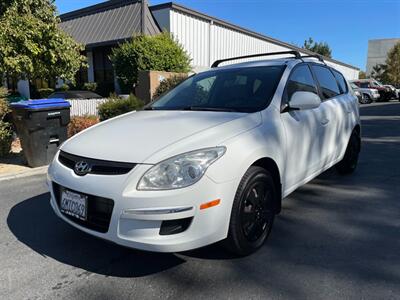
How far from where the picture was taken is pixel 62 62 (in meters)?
8.92

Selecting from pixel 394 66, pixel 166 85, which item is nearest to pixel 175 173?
pixel 166 85

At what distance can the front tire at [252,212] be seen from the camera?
2.76 metres

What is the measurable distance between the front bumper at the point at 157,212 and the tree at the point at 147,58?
11574mm

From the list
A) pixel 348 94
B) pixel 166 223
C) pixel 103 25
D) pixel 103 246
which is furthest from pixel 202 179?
pixel 103 25

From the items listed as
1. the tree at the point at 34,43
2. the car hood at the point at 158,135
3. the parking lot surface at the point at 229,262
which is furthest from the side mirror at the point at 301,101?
the tree at the point at 34,43

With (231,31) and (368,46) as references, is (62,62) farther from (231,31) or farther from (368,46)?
(368,46)

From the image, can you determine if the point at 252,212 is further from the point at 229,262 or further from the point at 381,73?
the point at 381,73

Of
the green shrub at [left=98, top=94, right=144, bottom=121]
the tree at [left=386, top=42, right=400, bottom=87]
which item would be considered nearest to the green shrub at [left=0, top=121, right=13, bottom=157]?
the green shrub at [left=98, top=94, right=144, bottom=121]

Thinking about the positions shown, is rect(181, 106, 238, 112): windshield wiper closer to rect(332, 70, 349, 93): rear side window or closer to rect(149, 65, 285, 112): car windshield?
rect(149, 65, 285, 112): car windshield

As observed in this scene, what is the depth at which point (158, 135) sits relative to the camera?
2.87 meters

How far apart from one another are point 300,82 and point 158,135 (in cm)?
197

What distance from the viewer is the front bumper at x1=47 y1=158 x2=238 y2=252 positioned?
243cm

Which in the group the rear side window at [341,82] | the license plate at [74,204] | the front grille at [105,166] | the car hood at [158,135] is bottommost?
the license plate at [74,204]

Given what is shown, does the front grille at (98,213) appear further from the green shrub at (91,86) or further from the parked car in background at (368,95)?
the parked car in background at (368,95)
